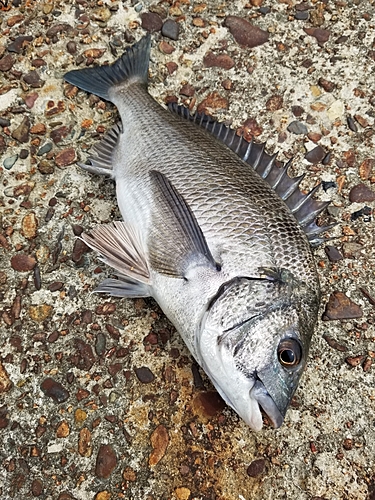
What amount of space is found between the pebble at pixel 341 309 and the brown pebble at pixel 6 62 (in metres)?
2.50

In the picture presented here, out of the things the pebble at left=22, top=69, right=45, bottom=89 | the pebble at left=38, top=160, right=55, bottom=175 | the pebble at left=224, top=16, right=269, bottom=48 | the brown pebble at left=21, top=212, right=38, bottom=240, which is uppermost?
the pebble at left=224, top=16, right=269, bottom=48

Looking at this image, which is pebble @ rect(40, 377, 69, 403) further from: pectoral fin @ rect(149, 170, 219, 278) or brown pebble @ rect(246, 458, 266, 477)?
brown pebble @ rect(246, 458, 266, 477)

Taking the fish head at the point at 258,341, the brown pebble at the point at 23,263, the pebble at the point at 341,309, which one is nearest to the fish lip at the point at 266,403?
the fish head at the point at 258,341

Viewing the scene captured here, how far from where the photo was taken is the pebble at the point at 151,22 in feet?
11.9

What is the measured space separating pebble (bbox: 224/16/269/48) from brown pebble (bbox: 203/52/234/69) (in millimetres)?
169

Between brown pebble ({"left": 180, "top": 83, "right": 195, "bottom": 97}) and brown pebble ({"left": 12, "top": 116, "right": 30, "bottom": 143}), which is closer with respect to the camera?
brown pebble ({"left": 12, "top": 116, "right": 30, "bottom": 143})

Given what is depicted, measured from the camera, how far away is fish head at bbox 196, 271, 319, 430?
6.57 feet

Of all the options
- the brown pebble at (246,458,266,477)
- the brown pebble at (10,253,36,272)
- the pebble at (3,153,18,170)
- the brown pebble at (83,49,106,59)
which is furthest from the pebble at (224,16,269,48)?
the brown pebble at (246,458,266,477)

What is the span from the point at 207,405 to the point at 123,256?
0.82 meters

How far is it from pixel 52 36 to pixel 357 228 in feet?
7.72

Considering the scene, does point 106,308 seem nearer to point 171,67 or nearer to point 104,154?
point 104,154

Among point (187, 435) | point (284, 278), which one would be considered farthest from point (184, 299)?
point (187, 435)

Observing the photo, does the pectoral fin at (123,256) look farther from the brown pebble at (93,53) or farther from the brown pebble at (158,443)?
the brown pebble at (93,53)

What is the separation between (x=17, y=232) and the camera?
2975 millimetres
